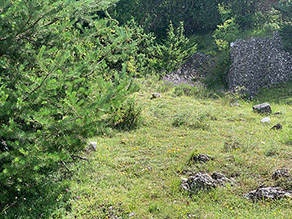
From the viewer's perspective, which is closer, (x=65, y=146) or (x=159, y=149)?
(x=65, y=146)

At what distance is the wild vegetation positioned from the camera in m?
3.31

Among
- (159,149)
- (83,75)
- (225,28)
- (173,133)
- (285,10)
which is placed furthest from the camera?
(225,28)

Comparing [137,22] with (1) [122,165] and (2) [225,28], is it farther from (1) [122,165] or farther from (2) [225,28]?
(1) [122,165]

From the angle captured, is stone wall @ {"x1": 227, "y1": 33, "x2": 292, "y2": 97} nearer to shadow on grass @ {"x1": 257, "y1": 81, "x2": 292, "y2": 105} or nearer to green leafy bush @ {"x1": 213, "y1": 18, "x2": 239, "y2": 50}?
shadow on grass @ {"x1": 257, "y1": 81, "x2": 292, "y2": 105}

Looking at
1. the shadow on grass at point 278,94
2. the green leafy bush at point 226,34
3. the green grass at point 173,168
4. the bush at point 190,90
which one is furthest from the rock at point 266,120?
the green leafy bush at point 226,34

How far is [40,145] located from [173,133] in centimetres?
377

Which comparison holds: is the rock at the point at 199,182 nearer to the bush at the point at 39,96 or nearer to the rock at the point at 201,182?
the rock at the point at 201,182

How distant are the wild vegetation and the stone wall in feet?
8.57

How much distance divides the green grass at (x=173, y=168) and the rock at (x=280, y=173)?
0.30 feet

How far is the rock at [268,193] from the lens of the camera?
4136mm

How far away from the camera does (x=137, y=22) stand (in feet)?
45.1

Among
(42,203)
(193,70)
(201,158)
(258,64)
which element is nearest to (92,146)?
(42,203)

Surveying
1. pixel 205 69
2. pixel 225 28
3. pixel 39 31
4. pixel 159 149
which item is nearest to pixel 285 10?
pixel 225 28

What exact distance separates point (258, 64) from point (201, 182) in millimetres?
8484
